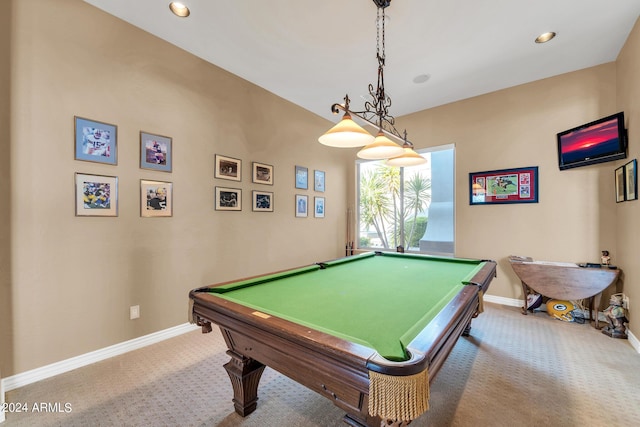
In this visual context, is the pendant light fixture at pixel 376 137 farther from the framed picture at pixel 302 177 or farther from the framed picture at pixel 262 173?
the framed picture at pixel 302 177

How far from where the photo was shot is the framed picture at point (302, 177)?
420cm

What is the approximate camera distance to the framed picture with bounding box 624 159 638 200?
7.87 ft

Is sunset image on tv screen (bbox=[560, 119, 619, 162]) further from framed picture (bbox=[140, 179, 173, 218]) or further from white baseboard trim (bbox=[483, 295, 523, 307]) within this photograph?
framed picture (bbox=[140, 179, 173, 218])

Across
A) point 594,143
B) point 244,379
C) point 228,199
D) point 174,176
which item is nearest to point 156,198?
point 174,176

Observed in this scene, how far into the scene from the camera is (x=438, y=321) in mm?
1125

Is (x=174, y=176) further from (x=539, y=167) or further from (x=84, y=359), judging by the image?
(x=539, y=167)

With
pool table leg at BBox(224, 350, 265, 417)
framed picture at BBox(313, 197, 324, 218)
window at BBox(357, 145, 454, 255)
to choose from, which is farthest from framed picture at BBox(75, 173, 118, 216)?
window at BBox(357, 145, 454, 255)

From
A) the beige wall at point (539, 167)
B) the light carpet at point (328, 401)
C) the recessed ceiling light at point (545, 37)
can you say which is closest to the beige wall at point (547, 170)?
the beige wall at point (539, 167)

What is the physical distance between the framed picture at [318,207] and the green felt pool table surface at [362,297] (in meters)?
2.07

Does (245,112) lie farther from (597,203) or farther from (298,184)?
(597,203)

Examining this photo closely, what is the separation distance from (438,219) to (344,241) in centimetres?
177

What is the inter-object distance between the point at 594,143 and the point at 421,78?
2064mm

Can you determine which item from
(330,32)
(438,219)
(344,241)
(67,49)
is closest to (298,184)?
(344,241)

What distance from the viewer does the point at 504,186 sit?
→ 369cm
